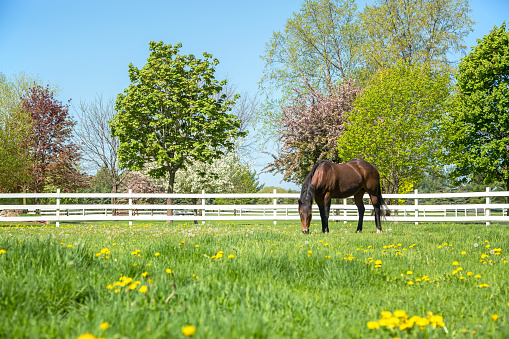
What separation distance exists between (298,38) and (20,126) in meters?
20.9

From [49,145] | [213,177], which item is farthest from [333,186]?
[49,145]

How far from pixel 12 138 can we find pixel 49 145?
631cm

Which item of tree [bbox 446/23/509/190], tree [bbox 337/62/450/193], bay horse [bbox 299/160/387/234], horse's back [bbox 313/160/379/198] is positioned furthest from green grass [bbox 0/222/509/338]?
tree [bbox 446/23/509/190]

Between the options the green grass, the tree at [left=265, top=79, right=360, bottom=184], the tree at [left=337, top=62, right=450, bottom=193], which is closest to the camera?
the green grass

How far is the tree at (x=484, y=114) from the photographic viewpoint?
20.6 meters

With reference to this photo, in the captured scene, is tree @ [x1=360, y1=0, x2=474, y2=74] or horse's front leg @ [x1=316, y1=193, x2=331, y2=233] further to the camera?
tree @ [x1=360, y1=0, x2=474, y2=74]

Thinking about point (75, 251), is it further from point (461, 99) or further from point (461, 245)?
point (461, 99)

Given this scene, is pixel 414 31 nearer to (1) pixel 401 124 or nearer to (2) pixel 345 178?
(1) pixel 401 124

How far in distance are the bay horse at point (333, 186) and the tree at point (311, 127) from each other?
564 inches

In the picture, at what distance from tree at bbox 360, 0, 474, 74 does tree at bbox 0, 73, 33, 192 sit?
24265 millimetres

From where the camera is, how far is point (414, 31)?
1030 inches

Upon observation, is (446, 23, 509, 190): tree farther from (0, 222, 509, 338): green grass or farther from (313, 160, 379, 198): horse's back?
(0, 222, 509, 338): green grass

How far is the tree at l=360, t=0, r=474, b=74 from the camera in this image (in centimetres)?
2578

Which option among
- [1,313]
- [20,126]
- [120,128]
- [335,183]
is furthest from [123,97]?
[1,313]
